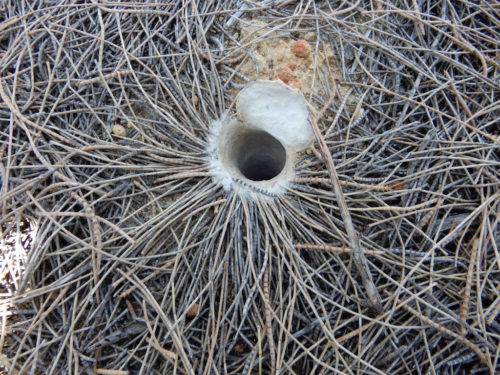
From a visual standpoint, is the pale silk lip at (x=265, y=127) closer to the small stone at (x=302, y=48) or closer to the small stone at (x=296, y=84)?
the small stone at (x=296, y=84)

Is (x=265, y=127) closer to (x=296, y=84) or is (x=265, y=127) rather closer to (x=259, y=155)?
(x=296, y=84)

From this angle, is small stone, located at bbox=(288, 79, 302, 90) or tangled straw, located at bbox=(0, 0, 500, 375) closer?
tangled straw, located at bbox=(0, 0, 500, 375)

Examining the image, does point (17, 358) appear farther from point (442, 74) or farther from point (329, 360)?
point (442, 74)

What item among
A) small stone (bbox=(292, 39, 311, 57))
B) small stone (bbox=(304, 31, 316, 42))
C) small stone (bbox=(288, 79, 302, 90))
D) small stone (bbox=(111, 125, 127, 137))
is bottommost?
small stone (bbox=(111, 125, 127, 137))

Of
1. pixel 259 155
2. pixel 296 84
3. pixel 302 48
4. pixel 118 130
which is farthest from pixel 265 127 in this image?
pixel 118 130

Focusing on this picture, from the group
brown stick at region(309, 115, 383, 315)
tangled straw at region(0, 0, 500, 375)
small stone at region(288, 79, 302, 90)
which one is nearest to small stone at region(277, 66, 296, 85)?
small stone at region(288, 79, 302, 90)

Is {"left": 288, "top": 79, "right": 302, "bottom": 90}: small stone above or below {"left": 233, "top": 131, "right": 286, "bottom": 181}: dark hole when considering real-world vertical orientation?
above

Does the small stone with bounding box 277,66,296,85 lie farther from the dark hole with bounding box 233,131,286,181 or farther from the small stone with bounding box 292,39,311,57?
the dark hole with bounding box 233,131,286,181
